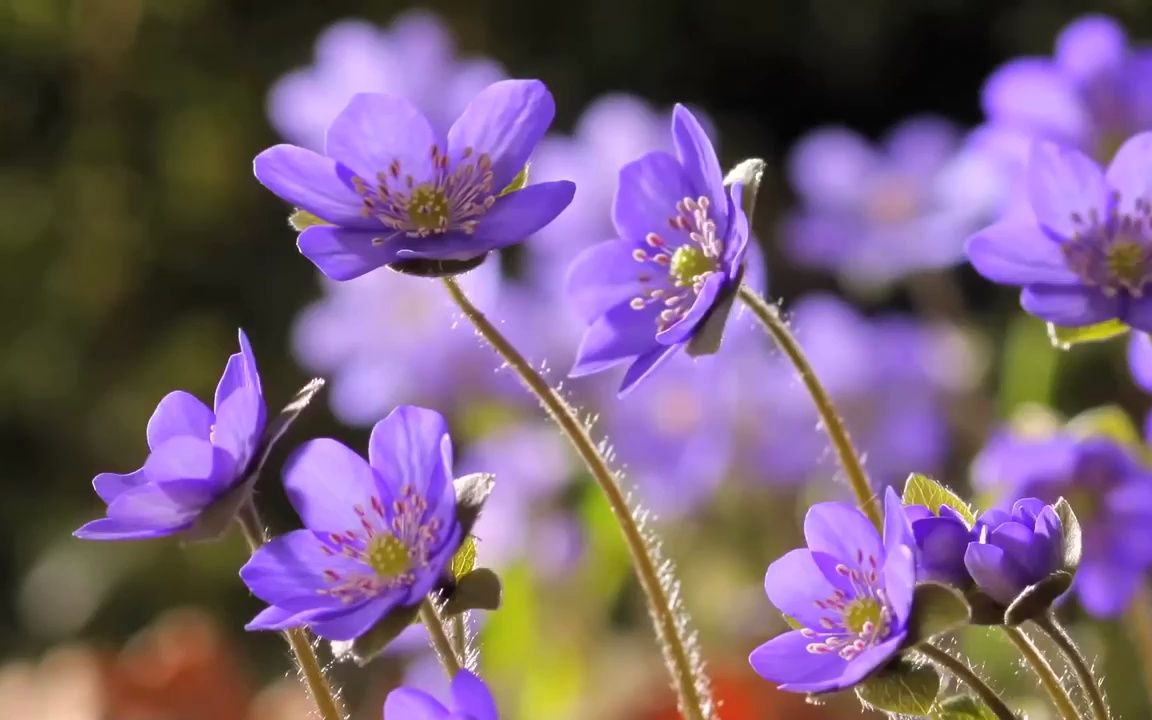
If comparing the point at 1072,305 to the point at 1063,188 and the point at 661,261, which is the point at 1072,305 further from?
the point at 661,261

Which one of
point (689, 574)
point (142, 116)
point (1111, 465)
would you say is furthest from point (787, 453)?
point (142, 116)

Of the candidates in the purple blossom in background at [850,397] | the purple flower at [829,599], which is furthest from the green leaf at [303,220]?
the purple blossom in background at [850,397]

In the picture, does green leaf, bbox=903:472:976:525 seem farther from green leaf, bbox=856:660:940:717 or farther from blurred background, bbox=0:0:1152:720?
blurred background, bbox=0:0:1152:720

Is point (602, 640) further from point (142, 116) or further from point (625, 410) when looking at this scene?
point (142, 116)

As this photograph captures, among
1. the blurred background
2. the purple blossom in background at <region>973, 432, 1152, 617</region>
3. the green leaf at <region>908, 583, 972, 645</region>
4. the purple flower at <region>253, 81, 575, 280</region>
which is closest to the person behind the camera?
the green leaf at <region>908, 583, 972, 645</region>

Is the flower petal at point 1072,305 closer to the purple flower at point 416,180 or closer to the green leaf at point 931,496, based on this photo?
the green leaf at point 931,496

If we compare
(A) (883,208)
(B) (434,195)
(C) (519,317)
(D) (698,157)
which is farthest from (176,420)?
(A) (883,208)

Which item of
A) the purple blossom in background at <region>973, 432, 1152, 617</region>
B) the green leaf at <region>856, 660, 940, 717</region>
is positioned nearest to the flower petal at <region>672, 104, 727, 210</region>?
the green leaf at <region>856, 660, 940, 717</region>
